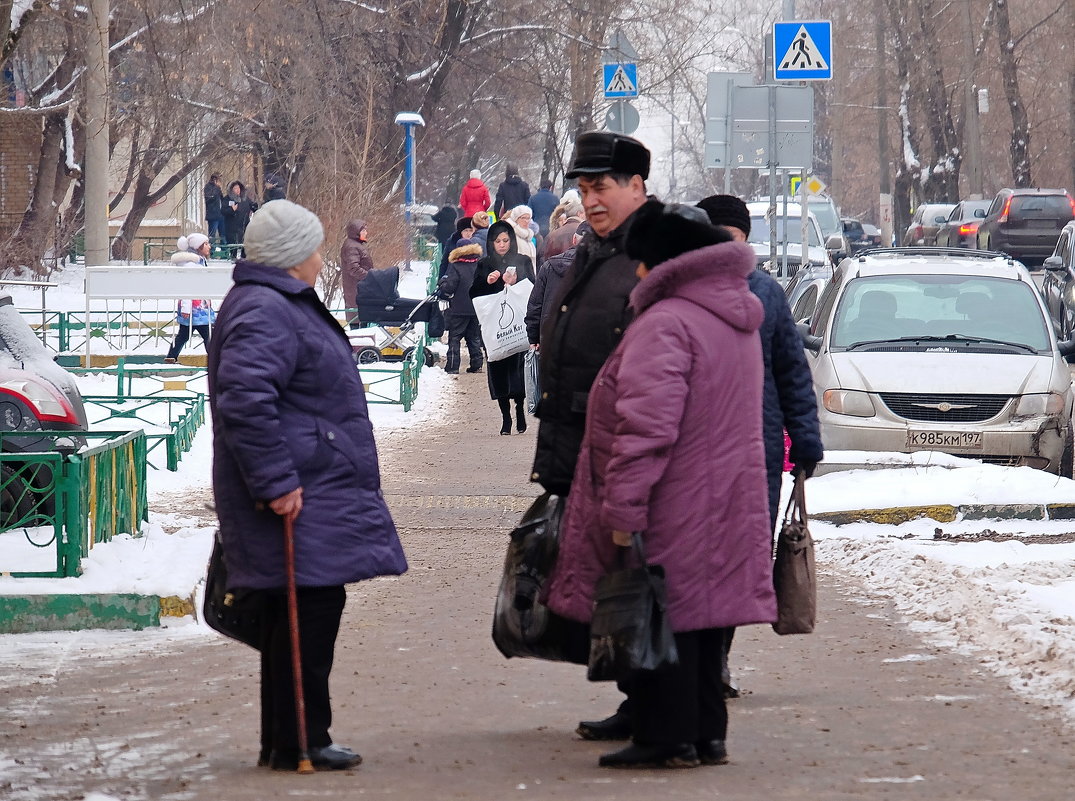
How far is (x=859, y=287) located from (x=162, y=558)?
6.30m

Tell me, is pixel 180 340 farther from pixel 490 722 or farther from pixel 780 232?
pixel 490 722

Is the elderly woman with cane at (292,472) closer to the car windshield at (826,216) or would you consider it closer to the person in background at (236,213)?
the person in background at (236,213)

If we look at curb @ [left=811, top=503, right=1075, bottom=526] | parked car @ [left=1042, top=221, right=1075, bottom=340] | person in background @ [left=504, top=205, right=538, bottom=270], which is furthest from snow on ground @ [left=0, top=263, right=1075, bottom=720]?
parked car @ [left=1042, top=221, right=1075, bottom=340]

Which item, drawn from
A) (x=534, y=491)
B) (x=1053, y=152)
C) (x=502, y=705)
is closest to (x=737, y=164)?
(x=534, y=491)

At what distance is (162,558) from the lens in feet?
25.7

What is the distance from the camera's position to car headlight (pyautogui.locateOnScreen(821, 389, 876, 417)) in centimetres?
1138

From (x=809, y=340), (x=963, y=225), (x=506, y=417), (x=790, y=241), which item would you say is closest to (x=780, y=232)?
(x=790, y=241)

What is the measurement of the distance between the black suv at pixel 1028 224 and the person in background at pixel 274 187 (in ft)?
48.6

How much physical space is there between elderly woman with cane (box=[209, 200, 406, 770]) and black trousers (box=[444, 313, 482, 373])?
553 inches

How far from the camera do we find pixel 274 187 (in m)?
31.1

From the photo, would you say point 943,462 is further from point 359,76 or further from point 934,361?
point 359,76

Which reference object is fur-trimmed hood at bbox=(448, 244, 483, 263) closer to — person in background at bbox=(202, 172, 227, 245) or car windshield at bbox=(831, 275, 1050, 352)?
car windshield at bbox=(831, 275, 1050, 352)

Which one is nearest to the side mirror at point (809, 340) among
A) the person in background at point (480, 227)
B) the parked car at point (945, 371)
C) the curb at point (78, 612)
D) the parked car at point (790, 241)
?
the parked car at point (945, 371)

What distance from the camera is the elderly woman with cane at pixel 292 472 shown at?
4.72 meters
